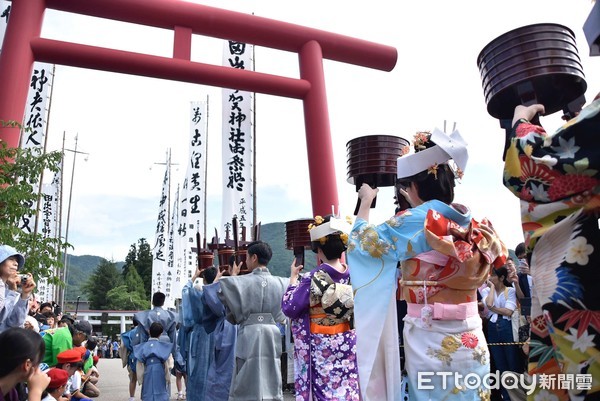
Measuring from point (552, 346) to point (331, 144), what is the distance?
20.5ft

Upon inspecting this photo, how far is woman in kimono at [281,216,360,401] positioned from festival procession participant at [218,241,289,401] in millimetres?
1115

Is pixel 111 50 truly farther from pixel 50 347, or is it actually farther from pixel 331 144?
pixel 50 347

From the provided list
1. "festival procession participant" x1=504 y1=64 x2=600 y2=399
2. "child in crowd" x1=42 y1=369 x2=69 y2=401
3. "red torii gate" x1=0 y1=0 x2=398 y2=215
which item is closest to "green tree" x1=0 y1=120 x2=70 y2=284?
"red torii gate" x1=0 y1=0 x2=398 y2=215

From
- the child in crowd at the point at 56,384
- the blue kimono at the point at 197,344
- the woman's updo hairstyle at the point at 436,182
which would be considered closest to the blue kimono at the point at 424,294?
the woman's updo hairstyle at the point at 436,182

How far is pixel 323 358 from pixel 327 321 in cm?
31

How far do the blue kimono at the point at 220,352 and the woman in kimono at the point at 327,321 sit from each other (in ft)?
6.59

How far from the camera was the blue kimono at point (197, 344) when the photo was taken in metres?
6.77

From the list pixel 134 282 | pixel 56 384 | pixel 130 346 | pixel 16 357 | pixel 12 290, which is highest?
pixel 134 282

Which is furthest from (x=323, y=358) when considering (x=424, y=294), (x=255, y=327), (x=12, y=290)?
(x=12, y=290)

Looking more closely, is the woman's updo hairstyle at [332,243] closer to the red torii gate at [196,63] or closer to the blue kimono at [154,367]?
the red torii gate at [196,63]

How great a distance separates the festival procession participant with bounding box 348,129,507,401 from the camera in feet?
8.41

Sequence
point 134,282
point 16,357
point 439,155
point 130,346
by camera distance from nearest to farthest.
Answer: point 16,357, point 439,155, point 130,346, point 134,282

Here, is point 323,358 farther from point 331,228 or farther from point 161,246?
point 161,246

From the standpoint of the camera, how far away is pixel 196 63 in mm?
7395
